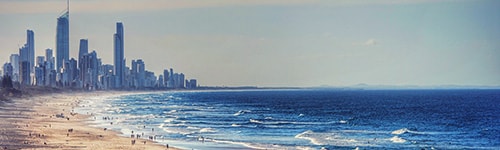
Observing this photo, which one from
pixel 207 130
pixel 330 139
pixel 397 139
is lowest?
pixel 397 139

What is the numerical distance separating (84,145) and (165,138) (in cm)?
1414

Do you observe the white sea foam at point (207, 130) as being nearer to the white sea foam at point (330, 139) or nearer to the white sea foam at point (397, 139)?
the white sea foam at point (330, 139)

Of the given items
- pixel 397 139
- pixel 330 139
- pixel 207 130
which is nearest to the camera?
pixel 330 139

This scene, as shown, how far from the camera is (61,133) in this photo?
80062 millimetres

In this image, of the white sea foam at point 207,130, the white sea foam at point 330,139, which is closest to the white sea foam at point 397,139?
the white sea foam at point 330,139

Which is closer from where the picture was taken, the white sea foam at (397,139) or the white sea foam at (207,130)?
the white sea foam at (397,139)

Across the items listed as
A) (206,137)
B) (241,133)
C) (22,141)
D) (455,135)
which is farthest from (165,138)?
(455,135)

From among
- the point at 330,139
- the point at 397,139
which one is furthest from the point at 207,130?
the point at 397,139

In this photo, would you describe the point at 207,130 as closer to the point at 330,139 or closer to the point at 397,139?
the point at 330,139

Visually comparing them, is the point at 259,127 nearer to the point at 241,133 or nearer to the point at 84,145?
the point at 241,133

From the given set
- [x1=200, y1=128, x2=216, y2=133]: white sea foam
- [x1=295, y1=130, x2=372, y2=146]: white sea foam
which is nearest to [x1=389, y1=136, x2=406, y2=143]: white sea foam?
[x1=295, y1=130, x2=372, y2=146]: white sea foam

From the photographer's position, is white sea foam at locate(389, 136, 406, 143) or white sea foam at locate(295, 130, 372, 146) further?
white sea foam at locate(389, 136, 406, 143)

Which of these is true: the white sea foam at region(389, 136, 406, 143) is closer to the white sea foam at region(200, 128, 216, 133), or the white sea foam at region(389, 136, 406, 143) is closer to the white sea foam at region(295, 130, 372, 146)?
the white sea foam at region(295, 130, 372, 146)

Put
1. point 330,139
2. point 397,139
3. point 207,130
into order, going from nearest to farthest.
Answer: point 330,139, point 397,139, point 207,130
